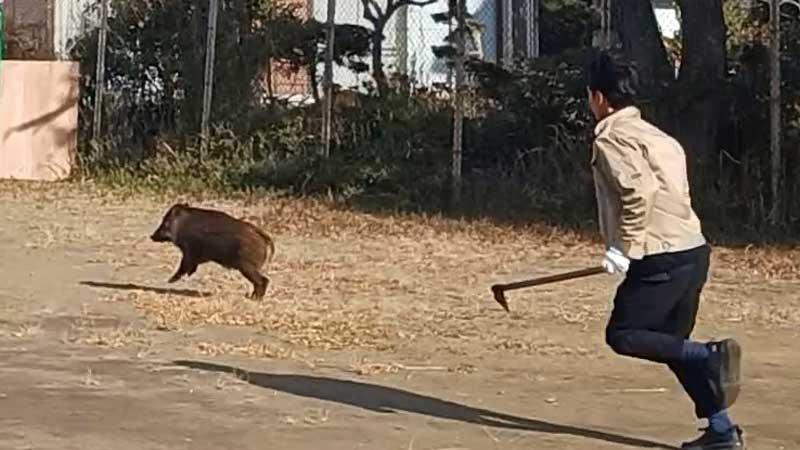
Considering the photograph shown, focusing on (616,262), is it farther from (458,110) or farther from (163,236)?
(458,110)

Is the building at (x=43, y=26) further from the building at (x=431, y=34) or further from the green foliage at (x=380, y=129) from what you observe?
the building at (x=431, y=34)

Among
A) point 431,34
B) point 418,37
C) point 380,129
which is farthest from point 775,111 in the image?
point 431,34

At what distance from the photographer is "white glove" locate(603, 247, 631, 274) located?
280 inches

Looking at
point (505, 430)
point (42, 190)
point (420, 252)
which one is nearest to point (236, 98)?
point (42, 190)

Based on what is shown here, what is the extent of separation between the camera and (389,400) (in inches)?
328

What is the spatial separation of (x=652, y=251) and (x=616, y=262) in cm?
16

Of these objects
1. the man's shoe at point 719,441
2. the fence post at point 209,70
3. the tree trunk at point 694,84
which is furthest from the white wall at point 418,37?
the man's shoe at point 719,441

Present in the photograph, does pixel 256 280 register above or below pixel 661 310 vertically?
below

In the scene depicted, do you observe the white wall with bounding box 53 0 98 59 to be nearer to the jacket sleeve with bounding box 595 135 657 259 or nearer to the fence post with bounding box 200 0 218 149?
the fence post with bounding box 200 0 218 149

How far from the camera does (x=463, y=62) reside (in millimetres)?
18422

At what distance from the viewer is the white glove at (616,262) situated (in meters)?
7.10

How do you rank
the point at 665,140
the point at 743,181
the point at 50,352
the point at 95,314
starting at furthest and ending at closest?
the point at 743,181
the point at 95,314
the point at 50,352
the point at 665,140

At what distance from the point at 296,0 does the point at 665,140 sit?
721 inches

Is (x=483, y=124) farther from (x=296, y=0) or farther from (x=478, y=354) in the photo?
(x=478, y=354)
